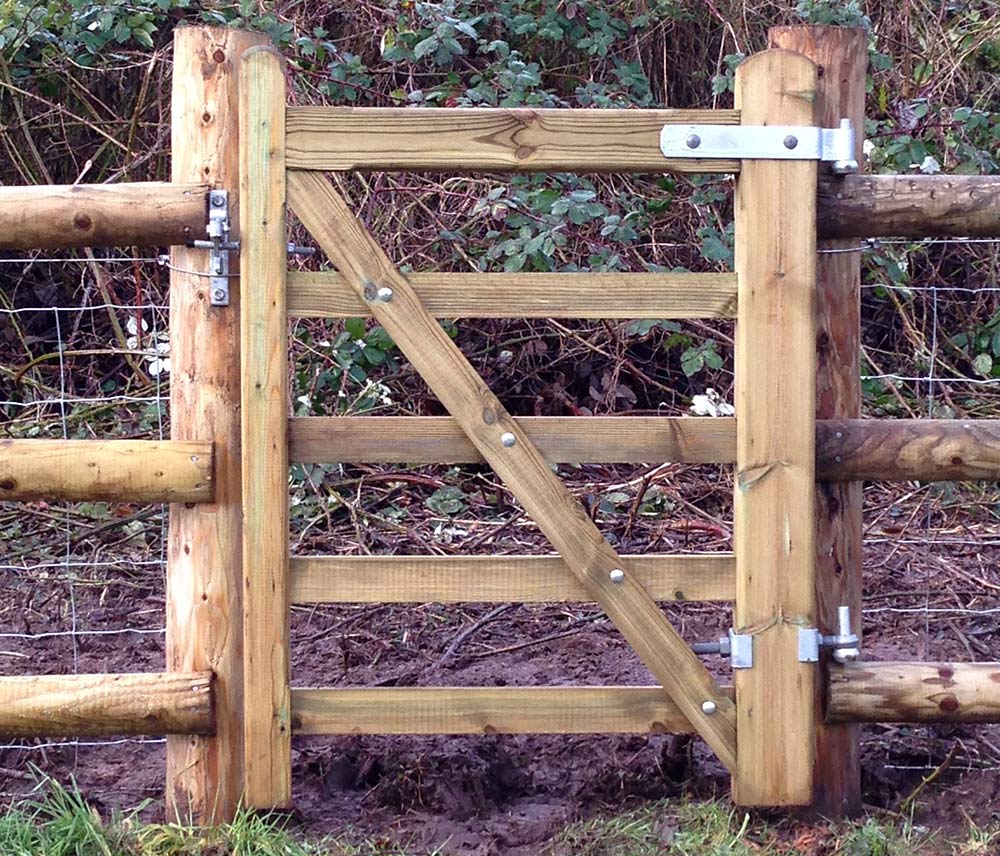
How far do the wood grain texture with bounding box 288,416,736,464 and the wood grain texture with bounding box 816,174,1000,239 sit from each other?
582 mm

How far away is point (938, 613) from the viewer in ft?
14.9

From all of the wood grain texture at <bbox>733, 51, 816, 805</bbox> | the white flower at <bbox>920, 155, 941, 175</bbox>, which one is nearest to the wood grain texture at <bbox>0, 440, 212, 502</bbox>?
the wood grain texture at <bbox>733, 51, 816, 805</bbox>

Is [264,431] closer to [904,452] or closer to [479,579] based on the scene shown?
[479,579]

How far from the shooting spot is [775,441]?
300 cm

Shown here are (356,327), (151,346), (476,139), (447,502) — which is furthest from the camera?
(151,346)

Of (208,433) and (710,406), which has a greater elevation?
(710,406)

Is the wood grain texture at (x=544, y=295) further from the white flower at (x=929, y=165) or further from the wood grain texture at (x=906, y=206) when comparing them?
the white flower at (x=929, y=165)

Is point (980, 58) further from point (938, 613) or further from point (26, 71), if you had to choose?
point (26, 71)

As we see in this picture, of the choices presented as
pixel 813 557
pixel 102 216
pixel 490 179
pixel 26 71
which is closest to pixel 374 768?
pixel 813 557

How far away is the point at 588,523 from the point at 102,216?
4.55ft

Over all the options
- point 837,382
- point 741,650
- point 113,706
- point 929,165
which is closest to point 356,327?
point 113,706

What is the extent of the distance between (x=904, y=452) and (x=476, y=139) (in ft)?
4.26

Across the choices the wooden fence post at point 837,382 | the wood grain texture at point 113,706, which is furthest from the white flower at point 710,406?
the wood grain texture at point 113,706

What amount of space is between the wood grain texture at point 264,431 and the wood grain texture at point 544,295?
3.3 inches
